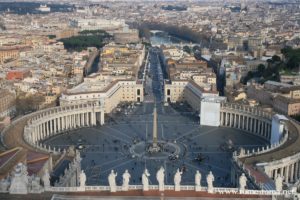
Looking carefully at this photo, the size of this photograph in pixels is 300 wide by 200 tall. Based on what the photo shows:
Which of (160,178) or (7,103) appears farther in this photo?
(7,103)

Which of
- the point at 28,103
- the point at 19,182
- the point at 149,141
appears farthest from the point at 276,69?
the point at 19,182

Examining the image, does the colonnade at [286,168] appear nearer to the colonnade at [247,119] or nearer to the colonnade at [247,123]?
the colonnade at [247,119]

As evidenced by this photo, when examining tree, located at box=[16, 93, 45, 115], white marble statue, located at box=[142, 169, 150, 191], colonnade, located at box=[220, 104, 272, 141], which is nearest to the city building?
tree, located at box=[16, 93, 45, 115]

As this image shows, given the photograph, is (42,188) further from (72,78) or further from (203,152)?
(72,78)

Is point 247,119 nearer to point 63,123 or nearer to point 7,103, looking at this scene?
point 63,123

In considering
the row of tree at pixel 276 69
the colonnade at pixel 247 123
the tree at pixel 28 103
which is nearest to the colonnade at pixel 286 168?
the colonnade at pixel 247 123

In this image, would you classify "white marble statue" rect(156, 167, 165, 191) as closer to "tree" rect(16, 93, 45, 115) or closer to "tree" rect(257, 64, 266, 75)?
"tree" rect(16, 93, 45, 115)
